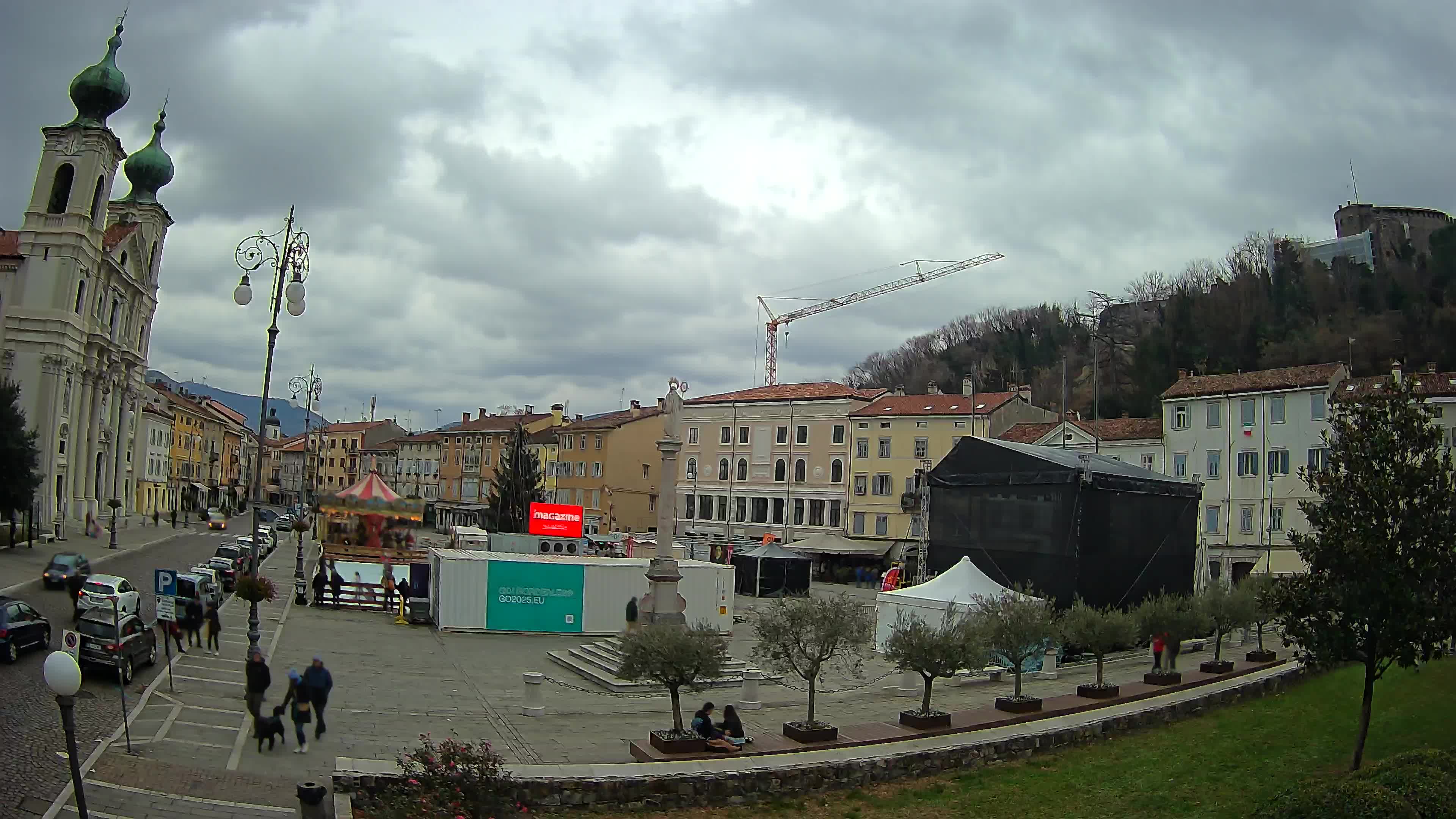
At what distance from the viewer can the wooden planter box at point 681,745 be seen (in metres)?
16.0

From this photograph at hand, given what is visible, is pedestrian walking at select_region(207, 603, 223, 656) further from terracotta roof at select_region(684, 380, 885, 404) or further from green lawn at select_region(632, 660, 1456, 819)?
terracotta roof at select_region(684, 380, 885, 404)

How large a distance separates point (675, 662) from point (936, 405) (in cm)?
4754

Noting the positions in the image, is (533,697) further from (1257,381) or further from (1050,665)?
(1257,381)

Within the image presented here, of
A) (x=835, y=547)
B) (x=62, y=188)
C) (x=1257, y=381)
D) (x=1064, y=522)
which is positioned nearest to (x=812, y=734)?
(x=1064, y=522)

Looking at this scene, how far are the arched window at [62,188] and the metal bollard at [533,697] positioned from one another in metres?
54.0

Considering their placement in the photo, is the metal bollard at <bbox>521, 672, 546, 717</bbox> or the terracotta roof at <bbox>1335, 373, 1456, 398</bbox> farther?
the terracotta roof at <bbox>1335, 373, 1456, 398</bbox>

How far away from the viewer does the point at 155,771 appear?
44.9 feet

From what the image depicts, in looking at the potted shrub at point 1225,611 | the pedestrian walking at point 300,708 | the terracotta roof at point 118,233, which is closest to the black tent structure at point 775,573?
the potted shrub at point 1225,611

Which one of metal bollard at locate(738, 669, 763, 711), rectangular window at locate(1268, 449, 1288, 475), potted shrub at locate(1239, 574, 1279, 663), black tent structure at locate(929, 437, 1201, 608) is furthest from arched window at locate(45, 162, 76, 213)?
rectangular window at locate(1268, 449, 1288, 475)

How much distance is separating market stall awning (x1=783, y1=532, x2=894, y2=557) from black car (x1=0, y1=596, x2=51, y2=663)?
38.1 m

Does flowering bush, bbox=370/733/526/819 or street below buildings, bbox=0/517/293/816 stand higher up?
flowering bush, bbox=370/733/526/819

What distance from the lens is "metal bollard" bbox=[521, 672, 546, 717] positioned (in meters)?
19.7

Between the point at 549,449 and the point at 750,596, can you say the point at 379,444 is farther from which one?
the point at 750,596

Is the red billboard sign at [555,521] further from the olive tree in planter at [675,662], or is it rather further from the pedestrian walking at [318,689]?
the olive tree in planter at [675,662]
